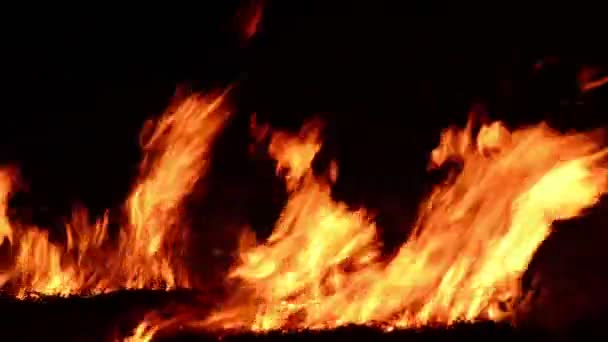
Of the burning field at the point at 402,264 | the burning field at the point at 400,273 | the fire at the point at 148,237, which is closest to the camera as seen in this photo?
the burning field at the point at 400,273

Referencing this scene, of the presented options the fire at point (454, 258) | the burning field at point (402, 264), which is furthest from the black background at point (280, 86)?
the fire at point (454, 258)

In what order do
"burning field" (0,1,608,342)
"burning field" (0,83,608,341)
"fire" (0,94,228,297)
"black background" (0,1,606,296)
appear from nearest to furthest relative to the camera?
"burning field" (0,1,608,342)
"burning field" (0,83,608,341)
"black background" (0,1,606,296)
"fire" (0,94,228,297)

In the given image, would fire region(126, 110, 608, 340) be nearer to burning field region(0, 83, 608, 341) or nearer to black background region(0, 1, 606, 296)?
burning field region(0, 83, 608, 341)

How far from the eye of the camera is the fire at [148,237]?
25.6 ft

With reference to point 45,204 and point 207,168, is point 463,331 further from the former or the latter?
point 45,204

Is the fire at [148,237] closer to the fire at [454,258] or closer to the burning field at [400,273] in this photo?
the burning field at [400,273]

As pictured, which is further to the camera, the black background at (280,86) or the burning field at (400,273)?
the black background at (280,86)

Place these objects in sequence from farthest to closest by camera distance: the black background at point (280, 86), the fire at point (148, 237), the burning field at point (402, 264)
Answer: the fire at point (148, 237) < the black background at point (280, 86) < the burning field at point (402, 264)

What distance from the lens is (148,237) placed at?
790cm

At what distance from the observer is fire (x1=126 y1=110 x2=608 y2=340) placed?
5281 mm

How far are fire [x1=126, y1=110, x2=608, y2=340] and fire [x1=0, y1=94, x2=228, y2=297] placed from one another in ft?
5.64

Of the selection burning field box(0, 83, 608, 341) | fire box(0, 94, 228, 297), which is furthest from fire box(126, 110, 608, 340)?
fire box(0, 94, 228, 297)

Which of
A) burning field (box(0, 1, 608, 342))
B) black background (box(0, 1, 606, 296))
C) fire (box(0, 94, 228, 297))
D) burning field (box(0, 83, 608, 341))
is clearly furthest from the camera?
fire (box(0, 94, 228, 297))

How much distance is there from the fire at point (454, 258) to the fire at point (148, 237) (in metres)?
Answer: 1.72
